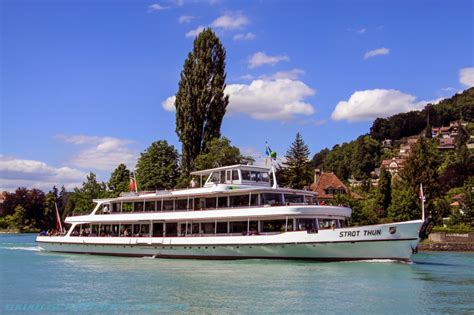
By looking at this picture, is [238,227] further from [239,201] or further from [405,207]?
[405,207]

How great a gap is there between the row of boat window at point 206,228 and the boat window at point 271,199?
1.10 m

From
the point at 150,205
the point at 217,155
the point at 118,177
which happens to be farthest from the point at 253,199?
the point at 118,177

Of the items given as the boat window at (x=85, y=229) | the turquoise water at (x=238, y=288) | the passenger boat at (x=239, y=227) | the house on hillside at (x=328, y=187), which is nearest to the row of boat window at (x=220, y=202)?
the passenger boat at (x=239, y=227)

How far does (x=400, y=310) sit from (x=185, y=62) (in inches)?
1733

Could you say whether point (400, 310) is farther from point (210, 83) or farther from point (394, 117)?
point (394, 117)

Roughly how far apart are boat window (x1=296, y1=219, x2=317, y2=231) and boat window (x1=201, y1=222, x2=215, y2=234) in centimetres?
593

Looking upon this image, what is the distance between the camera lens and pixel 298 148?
2746 inches

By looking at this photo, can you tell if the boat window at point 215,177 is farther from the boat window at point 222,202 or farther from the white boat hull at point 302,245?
the white boat hull at point 302,245

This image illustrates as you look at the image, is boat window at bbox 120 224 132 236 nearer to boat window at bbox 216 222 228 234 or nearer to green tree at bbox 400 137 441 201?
boat window at bbox 216 222 228 234

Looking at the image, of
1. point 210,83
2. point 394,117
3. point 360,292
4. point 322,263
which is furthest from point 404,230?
point 394,117

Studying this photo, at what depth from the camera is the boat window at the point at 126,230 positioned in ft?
133

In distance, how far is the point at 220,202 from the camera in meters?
36.3

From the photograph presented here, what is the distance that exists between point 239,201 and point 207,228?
9.39ft

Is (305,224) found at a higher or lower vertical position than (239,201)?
lower
